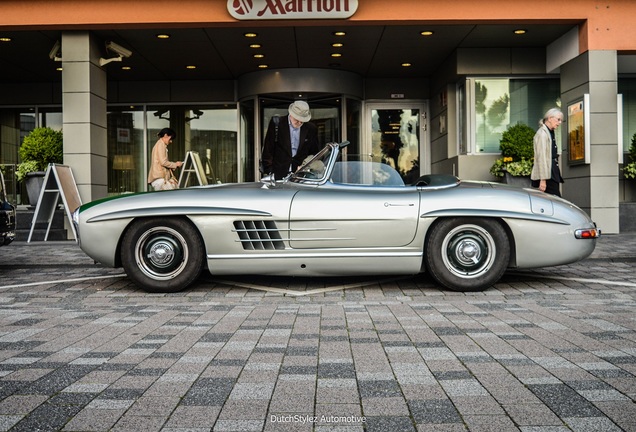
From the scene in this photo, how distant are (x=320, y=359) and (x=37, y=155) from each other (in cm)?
1144

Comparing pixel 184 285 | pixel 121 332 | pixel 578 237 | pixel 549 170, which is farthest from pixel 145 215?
pixel 549 170

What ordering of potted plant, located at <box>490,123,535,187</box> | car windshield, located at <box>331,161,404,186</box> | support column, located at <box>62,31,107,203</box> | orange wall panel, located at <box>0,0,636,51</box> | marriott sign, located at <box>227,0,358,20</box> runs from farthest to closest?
potted plant, located at <box>490,123,535,187</box>, support column, located at <box>62,31,107,203</box>, orange wall panel, located at <box>0,0,636,51</box>, marriott sign, located at <box>227,0,358,20</box>, car windshield, located at <box>331,161,404,186</box>

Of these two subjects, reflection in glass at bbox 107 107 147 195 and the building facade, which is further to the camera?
reflection in glass at bbox 107 107 147 195

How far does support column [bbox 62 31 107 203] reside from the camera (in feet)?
41.0

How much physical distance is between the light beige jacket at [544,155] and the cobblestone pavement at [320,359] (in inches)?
126

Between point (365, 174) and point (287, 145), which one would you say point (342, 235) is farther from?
point (287, 145)

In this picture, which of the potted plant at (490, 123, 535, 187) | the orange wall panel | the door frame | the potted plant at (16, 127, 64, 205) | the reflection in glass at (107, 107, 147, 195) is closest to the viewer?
the orange wall panel

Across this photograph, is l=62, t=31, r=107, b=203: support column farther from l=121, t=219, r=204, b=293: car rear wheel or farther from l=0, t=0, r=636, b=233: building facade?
l=121, t=219, r=204, b=293: car rear wheel

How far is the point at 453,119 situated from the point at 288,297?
10.8m

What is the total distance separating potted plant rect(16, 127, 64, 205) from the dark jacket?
20.0 ft

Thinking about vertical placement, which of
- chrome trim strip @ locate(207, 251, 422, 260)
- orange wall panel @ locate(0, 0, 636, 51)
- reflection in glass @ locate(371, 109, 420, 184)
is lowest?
chrome trim strip @ locate(207, 251, 422, 260)

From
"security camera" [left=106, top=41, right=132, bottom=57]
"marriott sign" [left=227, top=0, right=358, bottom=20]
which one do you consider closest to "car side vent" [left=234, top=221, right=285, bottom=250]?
"marriott sign" [left=227, top=0, right=358, bottom=20]

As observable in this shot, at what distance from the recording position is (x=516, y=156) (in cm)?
1453

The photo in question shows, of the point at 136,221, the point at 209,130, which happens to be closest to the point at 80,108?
the point at 209,130
